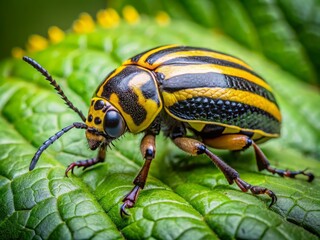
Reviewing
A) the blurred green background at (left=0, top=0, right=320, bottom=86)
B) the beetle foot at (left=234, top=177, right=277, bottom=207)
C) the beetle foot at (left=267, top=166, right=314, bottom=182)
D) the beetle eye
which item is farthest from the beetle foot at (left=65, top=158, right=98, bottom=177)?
the blurred green background at (left=0, top=0, right=320, bottom=86)

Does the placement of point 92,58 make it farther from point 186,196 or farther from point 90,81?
point 186,196

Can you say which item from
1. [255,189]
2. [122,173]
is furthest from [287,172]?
[122,173]

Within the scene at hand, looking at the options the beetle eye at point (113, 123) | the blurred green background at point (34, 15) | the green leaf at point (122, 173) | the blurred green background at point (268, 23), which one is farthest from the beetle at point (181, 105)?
the blurred green background at point (34, 15)

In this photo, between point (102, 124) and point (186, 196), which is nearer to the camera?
point (186, 196)

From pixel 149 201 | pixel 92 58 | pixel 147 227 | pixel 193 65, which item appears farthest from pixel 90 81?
pixel 147 227

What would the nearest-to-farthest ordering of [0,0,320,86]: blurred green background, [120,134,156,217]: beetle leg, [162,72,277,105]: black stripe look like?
1. [120,134,156,217]: beetle leg
2. [162,72,277,105]: black stripe
3. [0,0,320,86]: blurred green background

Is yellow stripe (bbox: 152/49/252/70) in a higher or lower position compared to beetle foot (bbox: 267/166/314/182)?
higher

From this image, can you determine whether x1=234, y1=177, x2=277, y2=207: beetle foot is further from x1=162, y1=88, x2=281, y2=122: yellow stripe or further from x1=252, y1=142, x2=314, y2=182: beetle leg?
x1=162, y1=88, x2=281, y2=122: yellow stripe

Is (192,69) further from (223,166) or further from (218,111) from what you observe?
(223,166)
